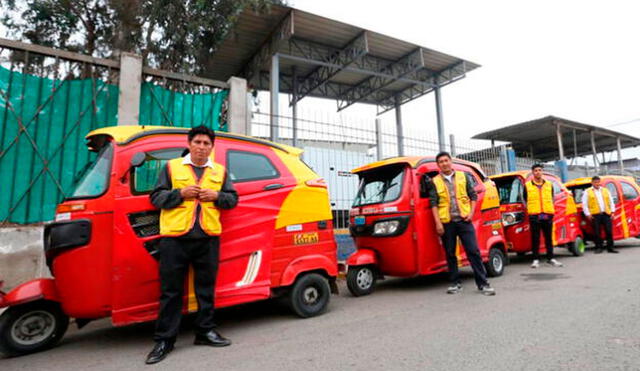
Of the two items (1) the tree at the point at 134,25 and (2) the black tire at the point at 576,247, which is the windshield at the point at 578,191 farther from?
(1) the tree at the point at 134,25

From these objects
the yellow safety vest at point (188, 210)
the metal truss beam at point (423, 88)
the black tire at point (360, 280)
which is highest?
the metal truss beam at point (423, 88)

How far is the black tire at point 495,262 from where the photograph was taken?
5.83 metres

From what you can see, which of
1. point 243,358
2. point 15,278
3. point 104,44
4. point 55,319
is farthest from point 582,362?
point 104,44

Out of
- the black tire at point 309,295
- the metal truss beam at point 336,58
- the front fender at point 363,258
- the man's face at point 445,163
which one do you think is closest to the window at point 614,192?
the man's face at point 445,163

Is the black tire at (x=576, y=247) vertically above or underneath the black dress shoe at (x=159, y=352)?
above

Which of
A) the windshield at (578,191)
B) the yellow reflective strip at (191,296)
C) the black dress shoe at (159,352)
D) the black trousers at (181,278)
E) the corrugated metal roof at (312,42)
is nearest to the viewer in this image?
the black dress shoe at (159,352)

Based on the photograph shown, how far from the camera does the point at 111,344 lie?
131 inches

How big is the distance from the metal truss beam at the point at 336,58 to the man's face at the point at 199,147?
12.0m

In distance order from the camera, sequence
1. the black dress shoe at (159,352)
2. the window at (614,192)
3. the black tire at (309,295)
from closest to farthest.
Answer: the black dress shoe at (159,352)
the black tire at (309,295)
the window at (614,192)

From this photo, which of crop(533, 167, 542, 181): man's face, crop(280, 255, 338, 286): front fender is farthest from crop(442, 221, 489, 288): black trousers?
crop(533, 167, 542, 181): man's face

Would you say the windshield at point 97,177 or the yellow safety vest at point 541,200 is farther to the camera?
the yellow safety vest at point 541,200

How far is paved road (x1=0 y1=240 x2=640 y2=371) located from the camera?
2.58 metres

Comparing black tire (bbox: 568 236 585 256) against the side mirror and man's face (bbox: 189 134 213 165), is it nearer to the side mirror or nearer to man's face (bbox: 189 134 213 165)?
man's face (bbox: 189 134 213 165)

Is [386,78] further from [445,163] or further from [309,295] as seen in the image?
[309,295]
